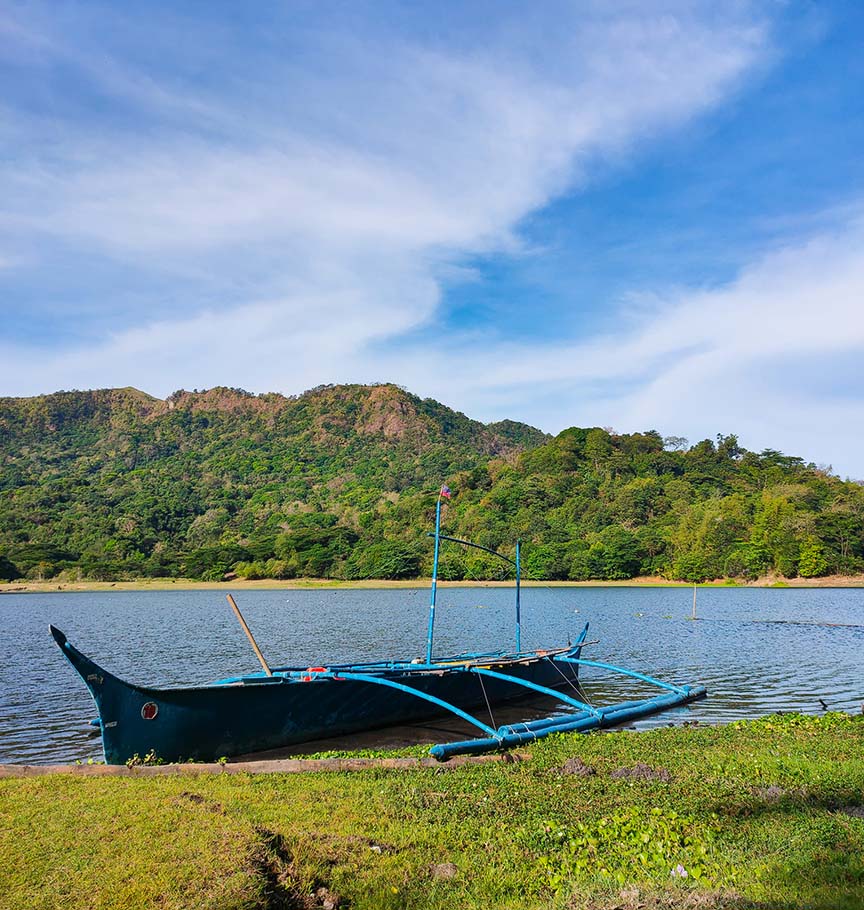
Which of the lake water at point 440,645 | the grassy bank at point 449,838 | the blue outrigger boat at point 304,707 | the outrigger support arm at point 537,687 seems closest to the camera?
the grassy bank at point 449,838

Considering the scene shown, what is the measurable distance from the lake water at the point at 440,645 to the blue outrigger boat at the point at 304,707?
197 centimetres

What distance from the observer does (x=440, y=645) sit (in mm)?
32906

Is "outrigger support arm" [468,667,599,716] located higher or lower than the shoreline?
higher

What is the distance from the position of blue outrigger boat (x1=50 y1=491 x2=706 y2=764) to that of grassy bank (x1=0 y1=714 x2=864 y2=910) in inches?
67.2

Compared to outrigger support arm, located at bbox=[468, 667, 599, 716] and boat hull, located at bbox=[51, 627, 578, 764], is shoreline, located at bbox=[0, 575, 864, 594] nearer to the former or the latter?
boat hull, located at bbox=[51, 627, 578, 764]

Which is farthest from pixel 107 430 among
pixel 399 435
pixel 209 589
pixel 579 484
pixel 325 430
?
Result: pixel 579 484

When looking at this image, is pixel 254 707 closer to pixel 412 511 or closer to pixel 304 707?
pixel 304 707

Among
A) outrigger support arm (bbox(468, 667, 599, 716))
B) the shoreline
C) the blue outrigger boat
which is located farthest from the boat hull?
the shoreline

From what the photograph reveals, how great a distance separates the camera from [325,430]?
19862 cm

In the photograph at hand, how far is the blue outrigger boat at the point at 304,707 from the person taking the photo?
10.7m

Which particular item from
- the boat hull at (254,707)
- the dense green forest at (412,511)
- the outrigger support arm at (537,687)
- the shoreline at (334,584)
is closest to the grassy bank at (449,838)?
the boat hull at (254,707)

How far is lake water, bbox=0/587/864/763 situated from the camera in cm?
1825

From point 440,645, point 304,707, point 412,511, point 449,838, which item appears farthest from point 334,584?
point 449,838

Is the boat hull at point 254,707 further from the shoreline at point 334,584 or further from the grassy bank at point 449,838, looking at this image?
the shoreline at point 334,584
